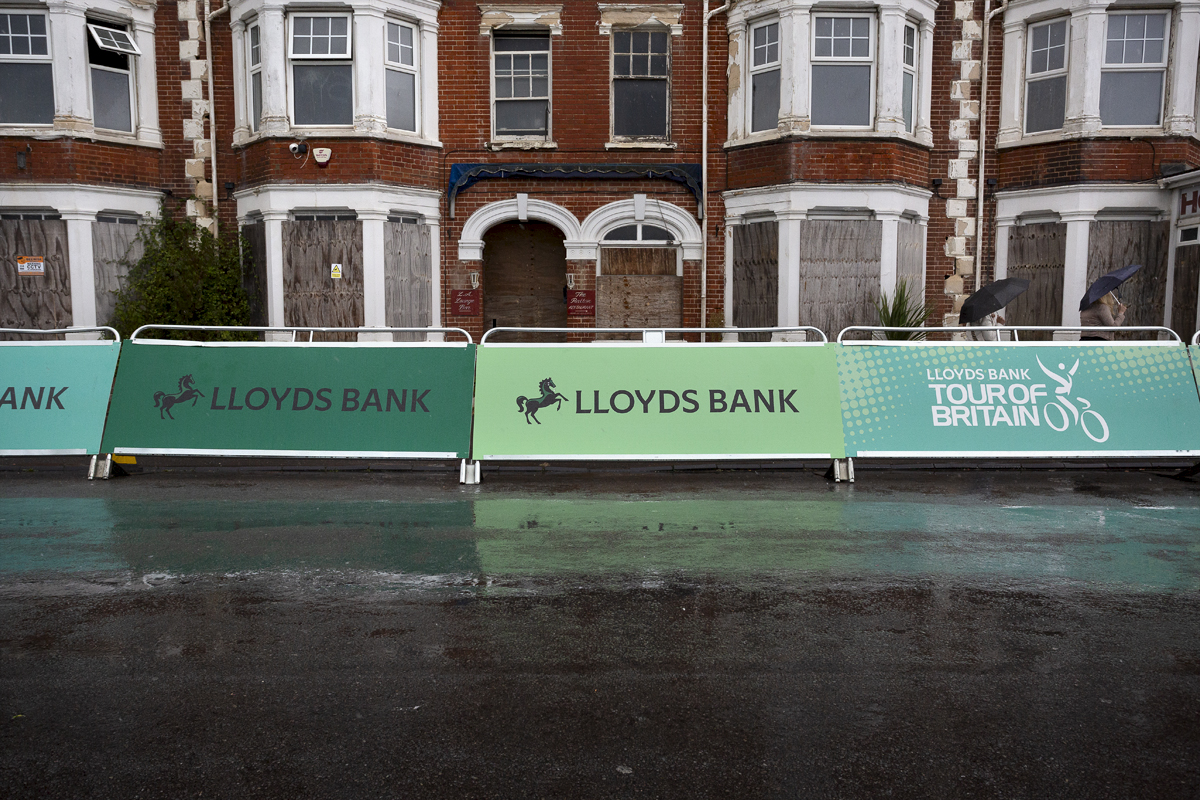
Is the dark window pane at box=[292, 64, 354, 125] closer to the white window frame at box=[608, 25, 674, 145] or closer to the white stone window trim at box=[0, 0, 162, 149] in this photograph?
the white stone window trim at box=[0, 0, 162, 149]

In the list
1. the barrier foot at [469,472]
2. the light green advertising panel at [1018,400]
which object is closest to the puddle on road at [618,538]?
the barrier foot at [469,472]

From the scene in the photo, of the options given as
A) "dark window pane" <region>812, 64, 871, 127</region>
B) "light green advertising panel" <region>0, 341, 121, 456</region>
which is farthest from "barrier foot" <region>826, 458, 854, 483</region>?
"dark window pane" <region>812, 64, 871, 127</region>

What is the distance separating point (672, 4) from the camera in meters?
16.2

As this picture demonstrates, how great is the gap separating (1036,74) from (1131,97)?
157 cm

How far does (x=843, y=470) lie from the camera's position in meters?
9.17

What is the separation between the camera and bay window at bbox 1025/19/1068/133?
15.7m

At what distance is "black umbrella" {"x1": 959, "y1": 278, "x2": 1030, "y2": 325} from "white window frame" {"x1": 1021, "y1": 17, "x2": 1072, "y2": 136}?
5.42 m

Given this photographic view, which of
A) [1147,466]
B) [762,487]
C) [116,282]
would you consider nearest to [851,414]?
[762,487]

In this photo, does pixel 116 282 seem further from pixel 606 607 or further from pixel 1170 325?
pixel 1170 325

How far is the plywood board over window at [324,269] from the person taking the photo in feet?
50.6

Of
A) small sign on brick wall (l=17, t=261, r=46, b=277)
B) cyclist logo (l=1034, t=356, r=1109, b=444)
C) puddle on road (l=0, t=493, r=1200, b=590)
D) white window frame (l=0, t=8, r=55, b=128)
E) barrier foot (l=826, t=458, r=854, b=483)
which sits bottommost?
puddle on road (l=0, t=493, r=1200, b=590)

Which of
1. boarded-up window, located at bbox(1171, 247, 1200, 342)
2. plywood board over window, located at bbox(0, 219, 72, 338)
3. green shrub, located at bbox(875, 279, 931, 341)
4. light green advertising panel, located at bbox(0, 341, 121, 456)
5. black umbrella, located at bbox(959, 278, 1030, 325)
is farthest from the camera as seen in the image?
plywood board over window, located at bbox(0, 219, 72, 338)

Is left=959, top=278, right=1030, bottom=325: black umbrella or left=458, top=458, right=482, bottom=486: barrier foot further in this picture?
left=959, top=278, right=1030, bottom=325: black umbrella

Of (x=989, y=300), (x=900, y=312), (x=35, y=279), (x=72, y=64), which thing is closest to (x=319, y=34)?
(x=72, y=64)
